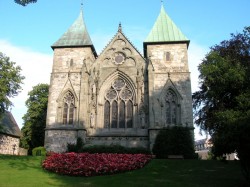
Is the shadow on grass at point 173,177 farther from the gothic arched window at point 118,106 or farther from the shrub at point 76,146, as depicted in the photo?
the gothic arched window at point 118,106

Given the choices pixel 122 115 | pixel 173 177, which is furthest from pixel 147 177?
pixel 122 115

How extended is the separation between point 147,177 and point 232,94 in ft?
26.4

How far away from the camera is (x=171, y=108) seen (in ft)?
106

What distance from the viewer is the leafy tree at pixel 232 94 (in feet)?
46.4

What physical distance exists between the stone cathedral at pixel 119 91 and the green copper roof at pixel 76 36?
0.13m

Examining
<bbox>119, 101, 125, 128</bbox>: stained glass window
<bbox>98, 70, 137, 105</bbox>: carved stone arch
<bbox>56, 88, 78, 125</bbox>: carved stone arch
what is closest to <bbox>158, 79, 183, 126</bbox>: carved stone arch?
<bbox>98, 70, 137, 105</bbox>: carved stone arch

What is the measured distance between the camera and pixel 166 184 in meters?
15.2

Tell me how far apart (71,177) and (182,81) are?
1884cm

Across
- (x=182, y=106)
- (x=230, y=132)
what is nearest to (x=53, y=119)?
(x=182, y=106)

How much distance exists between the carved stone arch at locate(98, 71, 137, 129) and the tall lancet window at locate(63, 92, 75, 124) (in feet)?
10.2

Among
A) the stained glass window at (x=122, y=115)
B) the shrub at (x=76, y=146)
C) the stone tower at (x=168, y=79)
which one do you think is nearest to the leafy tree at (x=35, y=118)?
the shrub at (x=76, y=146)

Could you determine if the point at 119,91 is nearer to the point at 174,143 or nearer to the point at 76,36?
the point at 174,143

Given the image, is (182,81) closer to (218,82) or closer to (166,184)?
(218,82)

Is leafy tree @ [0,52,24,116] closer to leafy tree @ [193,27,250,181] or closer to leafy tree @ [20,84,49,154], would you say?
leafy tree @ [20,84,49,154]
